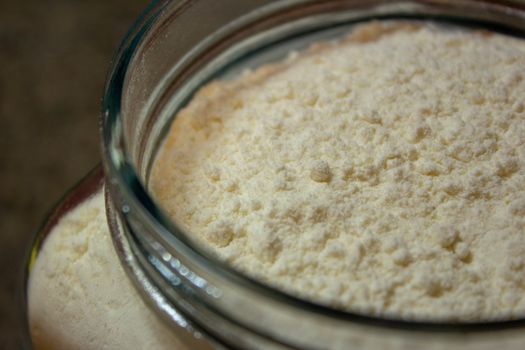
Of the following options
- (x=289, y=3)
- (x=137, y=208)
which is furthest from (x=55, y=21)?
(x=137, y=208)

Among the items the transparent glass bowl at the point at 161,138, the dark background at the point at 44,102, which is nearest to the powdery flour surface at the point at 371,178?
A: the transparent glass bowl at the point at 161,138

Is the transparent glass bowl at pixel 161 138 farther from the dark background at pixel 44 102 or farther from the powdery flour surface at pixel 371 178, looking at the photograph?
the dark background at pixel 44 102

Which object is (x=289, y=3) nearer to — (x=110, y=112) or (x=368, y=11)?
(x=368, y=11)

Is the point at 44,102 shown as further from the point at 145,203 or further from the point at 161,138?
the point at 145,203

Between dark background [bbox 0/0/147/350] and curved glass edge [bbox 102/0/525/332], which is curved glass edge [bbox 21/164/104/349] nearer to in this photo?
curved glass edge [bbox 102/0/525/332]

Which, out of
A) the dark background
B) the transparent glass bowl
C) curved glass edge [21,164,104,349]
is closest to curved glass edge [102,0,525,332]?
the transparent glass bowl

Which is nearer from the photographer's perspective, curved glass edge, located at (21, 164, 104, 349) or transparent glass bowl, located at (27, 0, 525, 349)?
transparent glass bowl, located at (27, 0, 525, 349)
